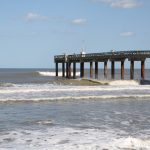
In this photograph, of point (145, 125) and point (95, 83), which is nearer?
point (145, 125)

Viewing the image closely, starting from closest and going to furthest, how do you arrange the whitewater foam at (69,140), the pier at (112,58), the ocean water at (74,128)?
the whitewater foam at (69,140) → the ocean water at (74,128) → the pier at (112,58)

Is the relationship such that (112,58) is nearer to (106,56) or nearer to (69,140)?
(106,56)

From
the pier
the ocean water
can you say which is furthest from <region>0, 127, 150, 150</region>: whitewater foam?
the pier

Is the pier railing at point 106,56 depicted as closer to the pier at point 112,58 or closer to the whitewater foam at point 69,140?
the pier at point 112,58

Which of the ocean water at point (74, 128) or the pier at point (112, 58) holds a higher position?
the pier at point (112, 58)

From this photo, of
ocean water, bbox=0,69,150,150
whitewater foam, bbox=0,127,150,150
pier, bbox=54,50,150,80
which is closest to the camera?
whitewater foam, bbox=0,127,150,150

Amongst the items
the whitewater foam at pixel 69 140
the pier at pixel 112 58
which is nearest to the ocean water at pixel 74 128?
the whitewater foam at pixel 69 140

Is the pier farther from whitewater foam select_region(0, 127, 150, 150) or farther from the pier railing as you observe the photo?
whitewater foam select_region(0, 127, 150, 150)

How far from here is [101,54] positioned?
57.5 meters

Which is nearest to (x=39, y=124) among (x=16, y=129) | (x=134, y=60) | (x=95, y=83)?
(x=16, y=129)

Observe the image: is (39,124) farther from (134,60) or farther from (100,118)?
(134,60)

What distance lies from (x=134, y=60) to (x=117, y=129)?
1399 inches

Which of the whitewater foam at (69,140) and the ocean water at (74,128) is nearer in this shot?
the whitewater foam at (69,140)

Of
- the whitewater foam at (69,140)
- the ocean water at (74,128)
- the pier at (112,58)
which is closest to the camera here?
the whitewater foam at (69,140)
